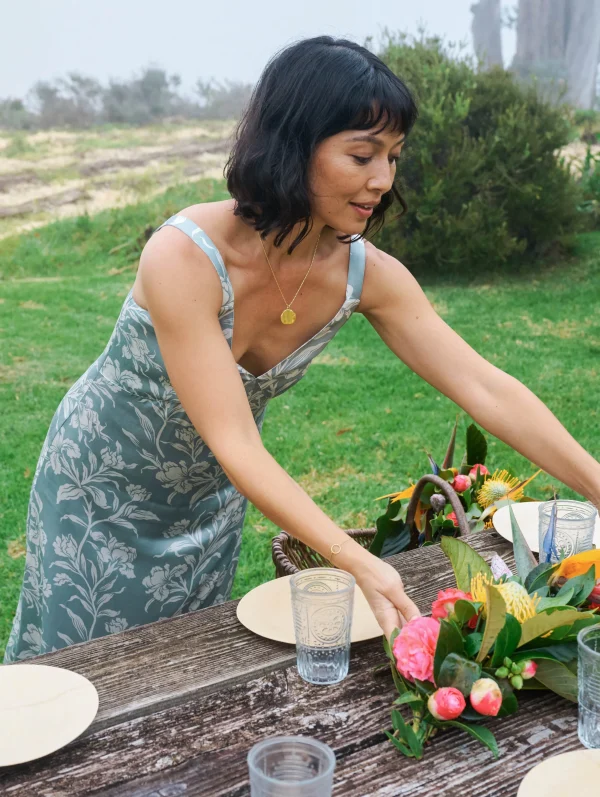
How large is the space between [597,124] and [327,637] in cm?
1147

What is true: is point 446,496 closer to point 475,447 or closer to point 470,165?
point 475,447

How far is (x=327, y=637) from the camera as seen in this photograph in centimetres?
130

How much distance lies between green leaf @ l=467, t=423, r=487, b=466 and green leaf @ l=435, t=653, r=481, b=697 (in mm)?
1150

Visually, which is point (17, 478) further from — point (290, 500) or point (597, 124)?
point (597, 124)

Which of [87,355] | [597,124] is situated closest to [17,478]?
[87,355]

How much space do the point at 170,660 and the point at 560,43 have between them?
11656 millimetres

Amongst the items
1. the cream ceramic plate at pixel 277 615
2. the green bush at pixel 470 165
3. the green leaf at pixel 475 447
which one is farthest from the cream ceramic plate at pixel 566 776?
the green bush at pixel 470 165

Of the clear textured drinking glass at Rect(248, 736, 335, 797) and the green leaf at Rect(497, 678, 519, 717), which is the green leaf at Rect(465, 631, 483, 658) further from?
the clear textured drinking glass at Rect(248, 736, 335, 797)

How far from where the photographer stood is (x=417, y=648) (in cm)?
117

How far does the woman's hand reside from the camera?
1321mm

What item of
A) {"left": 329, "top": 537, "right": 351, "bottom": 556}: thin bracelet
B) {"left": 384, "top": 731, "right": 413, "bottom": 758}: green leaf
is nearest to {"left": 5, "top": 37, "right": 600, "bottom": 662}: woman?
{"left": 329, "top": 537, "right": 351, "bottom": 556}: thin bracelet

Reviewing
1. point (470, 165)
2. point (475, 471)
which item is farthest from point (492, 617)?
point (470, 165)

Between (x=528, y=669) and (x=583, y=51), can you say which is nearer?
(x=528, y=669)

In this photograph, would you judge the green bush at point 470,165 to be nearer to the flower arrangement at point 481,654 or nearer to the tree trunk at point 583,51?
the tree trunk at point 583,51
